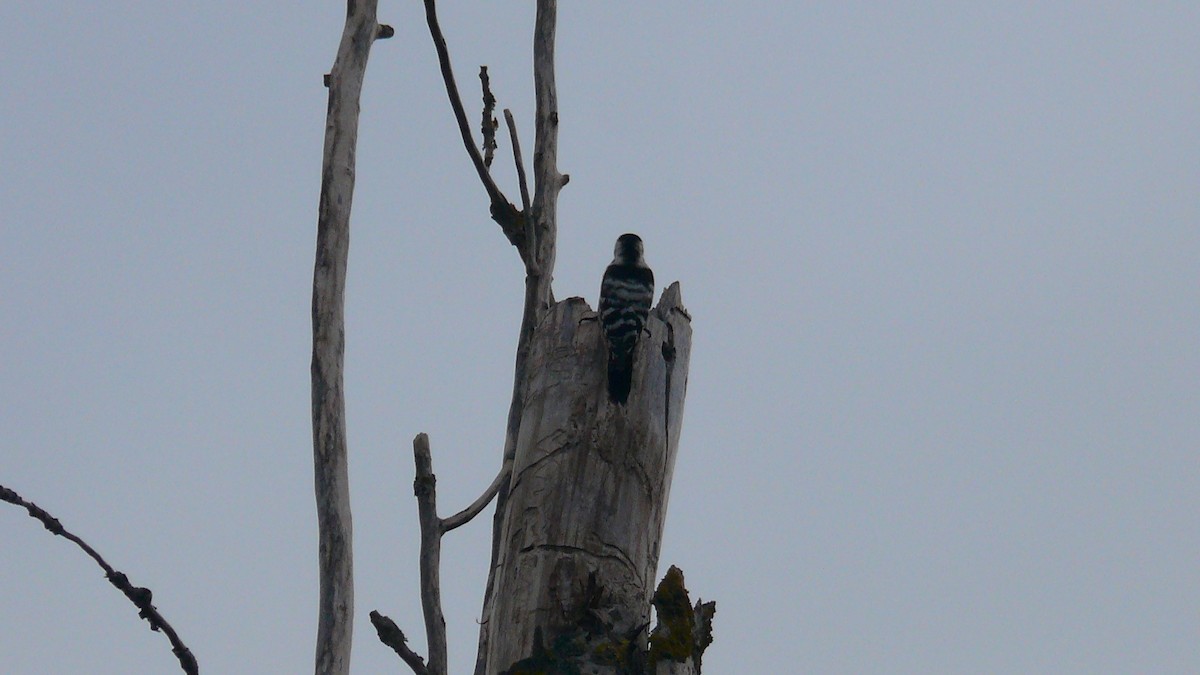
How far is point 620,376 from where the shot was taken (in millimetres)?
3549

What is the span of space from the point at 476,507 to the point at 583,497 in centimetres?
80

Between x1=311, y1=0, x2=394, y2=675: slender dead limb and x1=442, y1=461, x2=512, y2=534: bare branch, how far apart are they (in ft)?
1.03

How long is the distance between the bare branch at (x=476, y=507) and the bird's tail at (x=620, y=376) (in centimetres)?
66

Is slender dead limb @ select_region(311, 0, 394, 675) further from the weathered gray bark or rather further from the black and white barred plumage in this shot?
the black and white barred plumage

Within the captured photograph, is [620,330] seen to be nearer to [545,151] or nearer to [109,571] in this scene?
[109,571]

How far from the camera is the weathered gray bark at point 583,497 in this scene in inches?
125

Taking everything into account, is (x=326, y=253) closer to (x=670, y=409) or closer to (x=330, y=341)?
(x=330, y=341)

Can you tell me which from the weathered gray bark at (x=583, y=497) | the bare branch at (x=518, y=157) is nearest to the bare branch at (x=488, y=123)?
the bare branch at (x=518, y=157)

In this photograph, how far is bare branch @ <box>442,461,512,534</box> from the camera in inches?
158

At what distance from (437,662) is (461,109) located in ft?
7.89

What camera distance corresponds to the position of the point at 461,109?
16.9 feet

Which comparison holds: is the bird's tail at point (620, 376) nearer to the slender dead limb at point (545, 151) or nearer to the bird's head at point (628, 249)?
the slender dead limb at point (545, 151)

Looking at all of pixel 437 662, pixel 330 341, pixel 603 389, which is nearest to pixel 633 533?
pixel 603 389

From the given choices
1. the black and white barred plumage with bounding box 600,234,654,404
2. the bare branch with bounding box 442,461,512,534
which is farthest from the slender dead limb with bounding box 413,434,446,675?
the black and white barred plumage with bounding box 600,234,654,404
